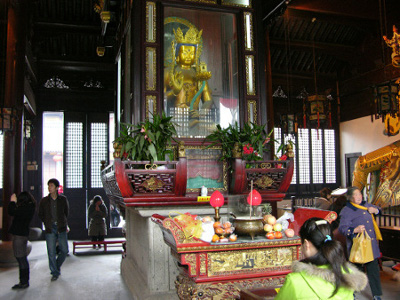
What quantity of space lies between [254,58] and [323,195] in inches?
122

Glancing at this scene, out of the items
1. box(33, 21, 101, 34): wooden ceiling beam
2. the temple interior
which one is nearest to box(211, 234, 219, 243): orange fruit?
the temple interior

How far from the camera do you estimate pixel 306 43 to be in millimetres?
11742

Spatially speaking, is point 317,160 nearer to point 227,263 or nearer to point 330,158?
point 330,158

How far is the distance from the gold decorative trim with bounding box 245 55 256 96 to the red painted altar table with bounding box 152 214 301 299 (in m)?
2.28

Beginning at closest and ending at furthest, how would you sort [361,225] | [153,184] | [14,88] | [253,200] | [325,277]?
[325,277], [253,200], [153,184], [361,225], [14,88]

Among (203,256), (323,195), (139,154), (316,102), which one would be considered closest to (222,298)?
(203,256)

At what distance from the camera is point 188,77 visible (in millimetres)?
5012

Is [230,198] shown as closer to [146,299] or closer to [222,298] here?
[222,298]

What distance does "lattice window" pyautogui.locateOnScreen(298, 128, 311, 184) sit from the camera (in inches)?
514

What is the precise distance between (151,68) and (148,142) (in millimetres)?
1016

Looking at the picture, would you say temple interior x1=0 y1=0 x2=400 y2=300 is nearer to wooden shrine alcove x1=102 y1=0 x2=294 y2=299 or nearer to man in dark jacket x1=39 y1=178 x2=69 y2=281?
wooden shrine alcove x1=102 y1=0 x2=294 y2=299

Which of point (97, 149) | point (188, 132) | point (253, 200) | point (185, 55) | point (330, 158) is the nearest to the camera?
point (253, 200)

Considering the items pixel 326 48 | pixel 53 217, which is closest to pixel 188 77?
pixel 53 217

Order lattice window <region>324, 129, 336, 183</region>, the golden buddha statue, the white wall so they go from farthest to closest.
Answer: lattice window <region>324, 129, 336, 183</region>, the white wall, the golden buddha statue
